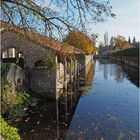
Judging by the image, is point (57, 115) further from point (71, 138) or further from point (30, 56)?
point (30, 56)

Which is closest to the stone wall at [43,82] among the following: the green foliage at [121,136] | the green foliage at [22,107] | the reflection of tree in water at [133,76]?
the green foliage at [22,107]

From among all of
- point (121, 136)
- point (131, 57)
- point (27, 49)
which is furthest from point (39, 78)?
point (131, 57)

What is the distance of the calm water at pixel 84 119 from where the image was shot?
1316cm

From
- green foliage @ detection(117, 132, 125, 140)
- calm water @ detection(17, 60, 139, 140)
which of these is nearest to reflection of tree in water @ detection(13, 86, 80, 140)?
calm water @ detection(17, 60, 139, 140)

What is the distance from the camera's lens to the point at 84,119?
1584cm

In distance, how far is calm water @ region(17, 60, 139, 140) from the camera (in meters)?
13.2

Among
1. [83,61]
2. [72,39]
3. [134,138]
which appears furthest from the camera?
[83,61]

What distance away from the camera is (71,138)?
1266 centimetres

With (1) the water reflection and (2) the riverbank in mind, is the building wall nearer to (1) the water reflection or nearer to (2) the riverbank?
(1) the water reflection

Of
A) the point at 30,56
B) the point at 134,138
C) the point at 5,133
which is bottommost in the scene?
the point at 134,138

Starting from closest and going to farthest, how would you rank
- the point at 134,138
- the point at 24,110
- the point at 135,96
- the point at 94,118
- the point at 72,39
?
the point at 72,39, the point at 134,138, the point at 94,118, the point at 24,110, the point at 135,96

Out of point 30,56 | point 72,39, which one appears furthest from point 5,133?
point 30,56

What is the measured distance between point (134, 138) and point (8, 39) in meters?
14.9

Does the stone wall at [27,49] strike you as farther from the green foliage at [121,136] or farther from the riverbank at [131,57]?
the riverbank at [131,57]
